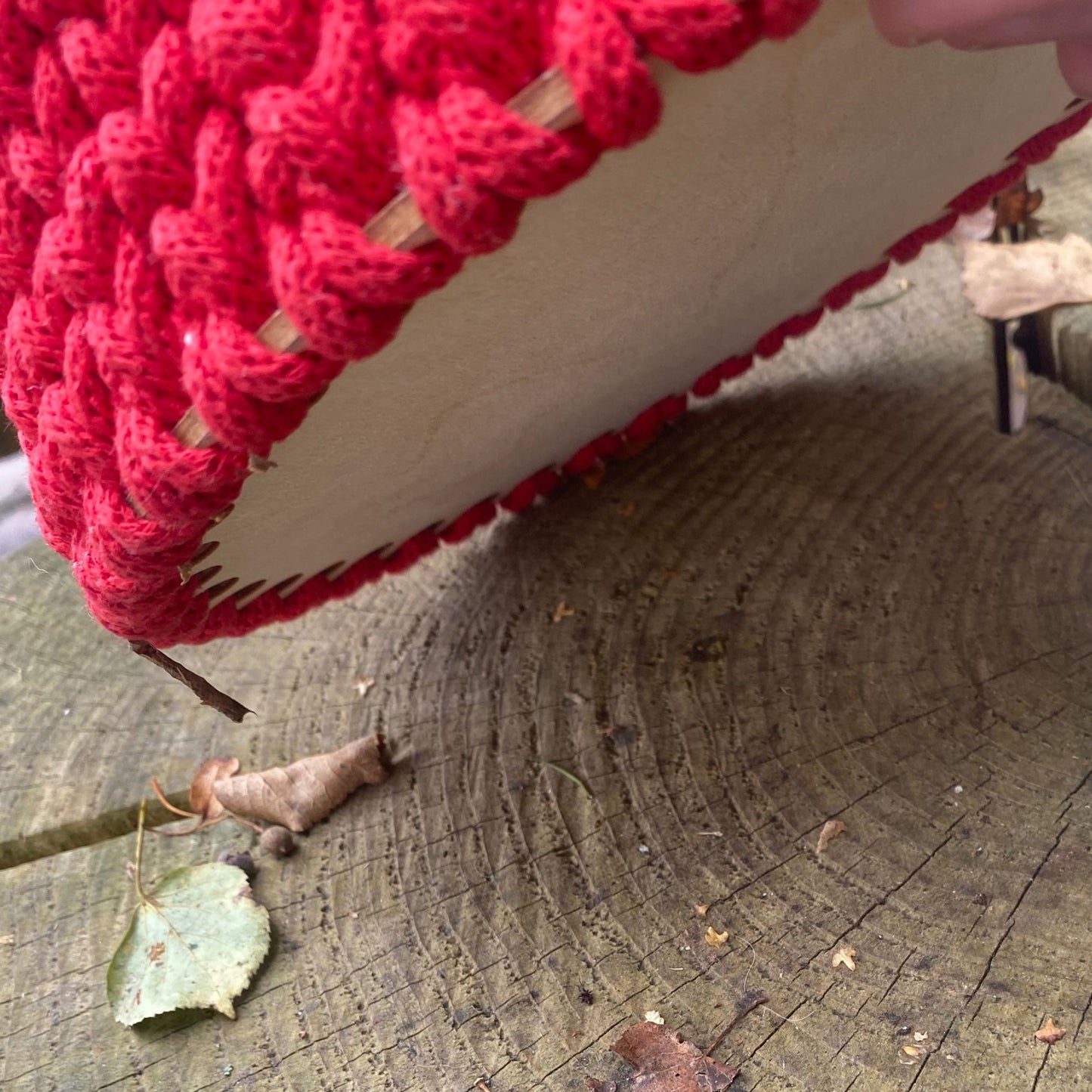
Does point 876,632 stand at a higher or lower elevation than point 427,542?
lower

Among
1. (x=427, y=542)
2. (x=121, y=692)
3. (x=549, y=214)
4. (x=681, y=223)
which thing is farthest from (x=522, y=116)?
(x=121, y=692)

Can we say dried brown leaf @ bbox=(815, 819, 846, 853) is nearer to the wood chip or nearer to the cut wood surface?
the cut wood surface

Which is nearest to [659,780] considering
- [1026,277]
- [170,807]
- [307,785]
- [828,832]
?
[828,832]

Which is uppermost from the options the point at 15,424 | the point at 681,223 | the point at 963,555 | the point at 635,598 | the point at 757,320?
the point at 15,424

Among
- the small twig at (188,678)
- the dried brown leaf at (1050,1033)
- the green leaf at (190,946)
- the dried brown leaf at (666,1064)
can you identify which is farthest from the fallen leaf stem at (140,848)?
the dried brown leaf at (1050,1033)

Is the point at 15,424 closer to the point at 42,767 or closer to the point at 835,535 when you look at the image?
the point at 42,767
